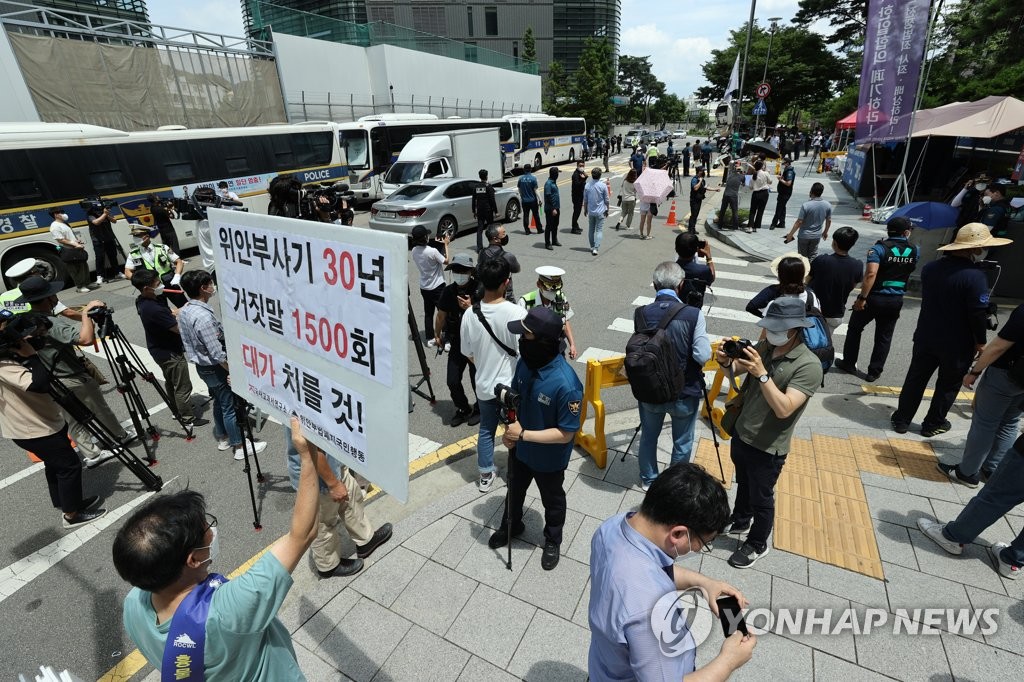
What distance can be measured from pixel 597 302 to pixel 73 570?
797 cm

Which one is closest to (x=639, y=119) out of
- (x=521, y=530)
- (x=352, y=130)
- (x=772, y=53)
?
(x=772, y=53)

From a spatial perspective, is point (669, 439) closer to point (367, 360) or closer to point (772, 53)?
point (367, 360)

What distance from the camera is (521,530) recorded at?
3902 mm

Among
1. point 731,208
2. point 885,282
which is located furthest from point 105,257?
point 731,208

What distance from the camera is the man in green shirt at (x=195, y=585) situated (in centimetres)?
160

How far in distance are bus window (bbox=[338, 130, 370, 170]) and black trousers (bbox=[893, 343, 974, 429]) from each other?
19.3 m

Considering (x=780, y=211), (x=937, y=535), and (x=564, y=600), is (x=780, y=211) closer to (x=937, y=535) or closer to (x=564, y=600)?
(x=937, y=535)

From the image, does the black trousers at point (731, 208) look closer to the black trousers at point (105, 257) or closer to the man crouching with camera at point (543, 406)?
the man crouching with camera at point (543, 406)

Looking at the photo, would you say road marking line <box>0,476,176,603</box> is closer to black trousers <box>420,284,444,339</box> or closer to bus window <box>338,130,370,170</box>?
black trousers <box>420,284,444,339</box>

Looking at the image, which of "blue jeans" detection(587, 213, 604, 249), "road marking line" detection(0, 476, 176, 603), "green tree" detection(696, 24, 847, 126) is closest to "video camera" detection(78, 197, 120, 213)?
"road marking line" detection(0, 476, 176, 603)

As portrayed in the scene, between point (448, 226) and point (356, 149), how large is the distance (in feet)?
28.2

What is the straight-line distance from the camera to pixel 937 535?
11.9ft

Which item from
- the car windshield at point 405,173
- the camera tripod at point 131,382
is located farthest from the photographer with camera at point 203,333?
the car windshield at point 405,173

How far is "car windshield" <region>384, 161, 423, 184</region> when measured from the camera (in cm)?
1644
